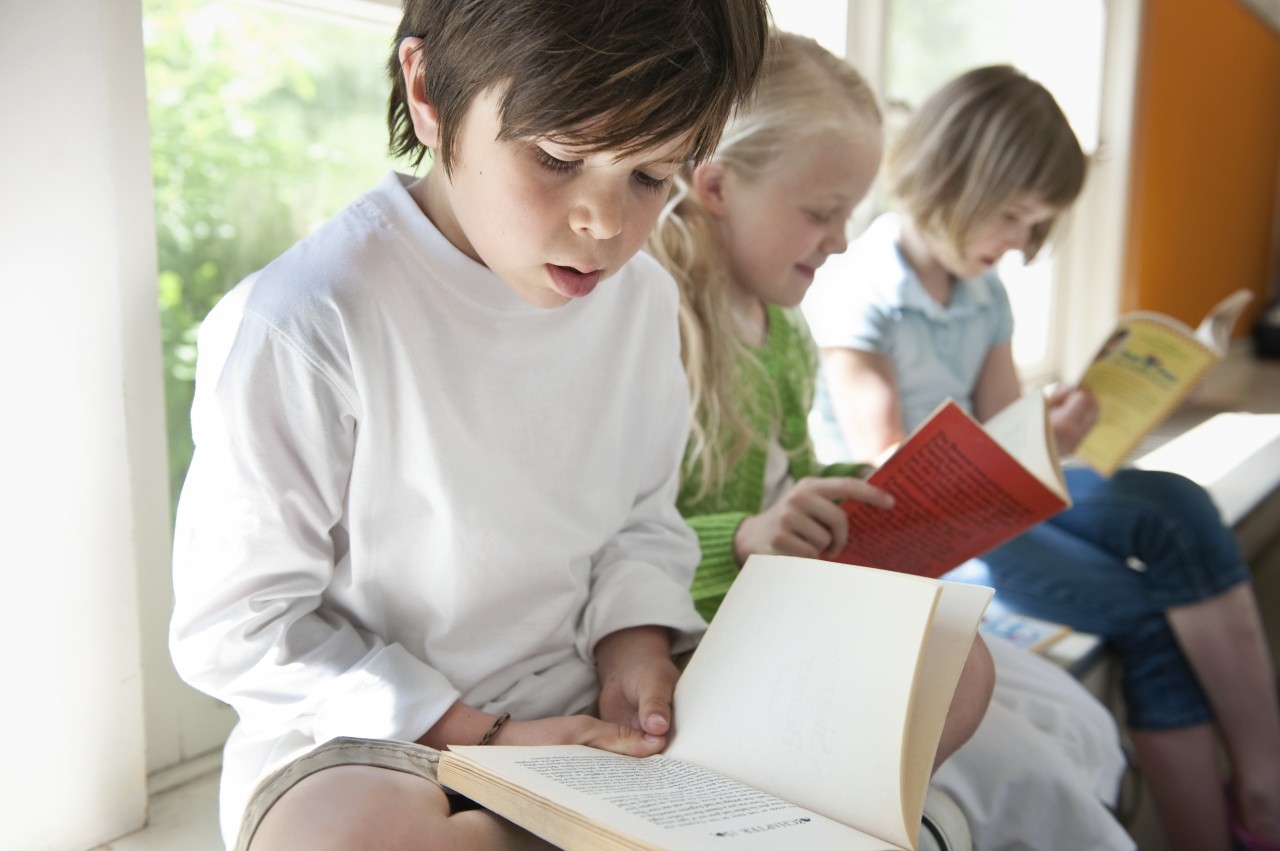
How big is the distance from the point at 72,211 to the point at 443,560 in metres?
0.37

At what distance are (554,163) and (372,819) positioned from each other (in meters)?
0.40

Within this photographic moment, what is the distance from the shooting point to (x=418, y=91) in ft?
2.41

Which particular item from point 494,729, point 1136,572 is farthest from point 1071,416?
point 494,729

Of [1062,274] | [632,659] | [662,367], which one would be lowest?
[1062,274]

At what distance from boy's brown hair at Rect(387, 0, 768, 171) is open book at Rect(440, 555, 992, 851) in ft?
1.01

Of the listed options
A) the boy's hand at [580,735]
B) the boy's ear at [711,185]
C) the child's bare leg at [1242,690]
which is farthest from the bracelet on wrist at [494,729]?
the child's bare leg at [1242,690]

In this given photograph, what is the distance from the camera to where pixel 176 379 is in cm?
109

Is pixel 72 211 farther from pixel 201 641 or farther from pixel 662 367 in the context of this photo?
pixel 662 367

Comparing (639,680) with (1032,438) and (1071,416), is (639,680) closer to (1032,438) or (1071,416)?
(1032,438)

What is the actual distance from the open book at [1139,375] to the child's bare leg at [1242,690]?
221mm

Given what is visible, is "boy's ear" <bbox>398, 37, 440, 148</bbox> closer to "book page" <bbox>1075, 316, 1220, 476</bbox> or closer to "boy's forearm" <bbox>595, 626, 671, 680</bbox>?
"boy's forearm" <bbox>595, 626, 671, 680</bbox>

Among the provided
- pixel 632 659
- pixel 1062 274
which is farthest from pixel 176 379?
pixel 1062 274

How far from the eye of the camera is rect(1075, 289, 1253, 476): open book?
4.61 feet

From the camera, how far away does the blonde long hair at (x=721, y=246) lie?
3.77ft
